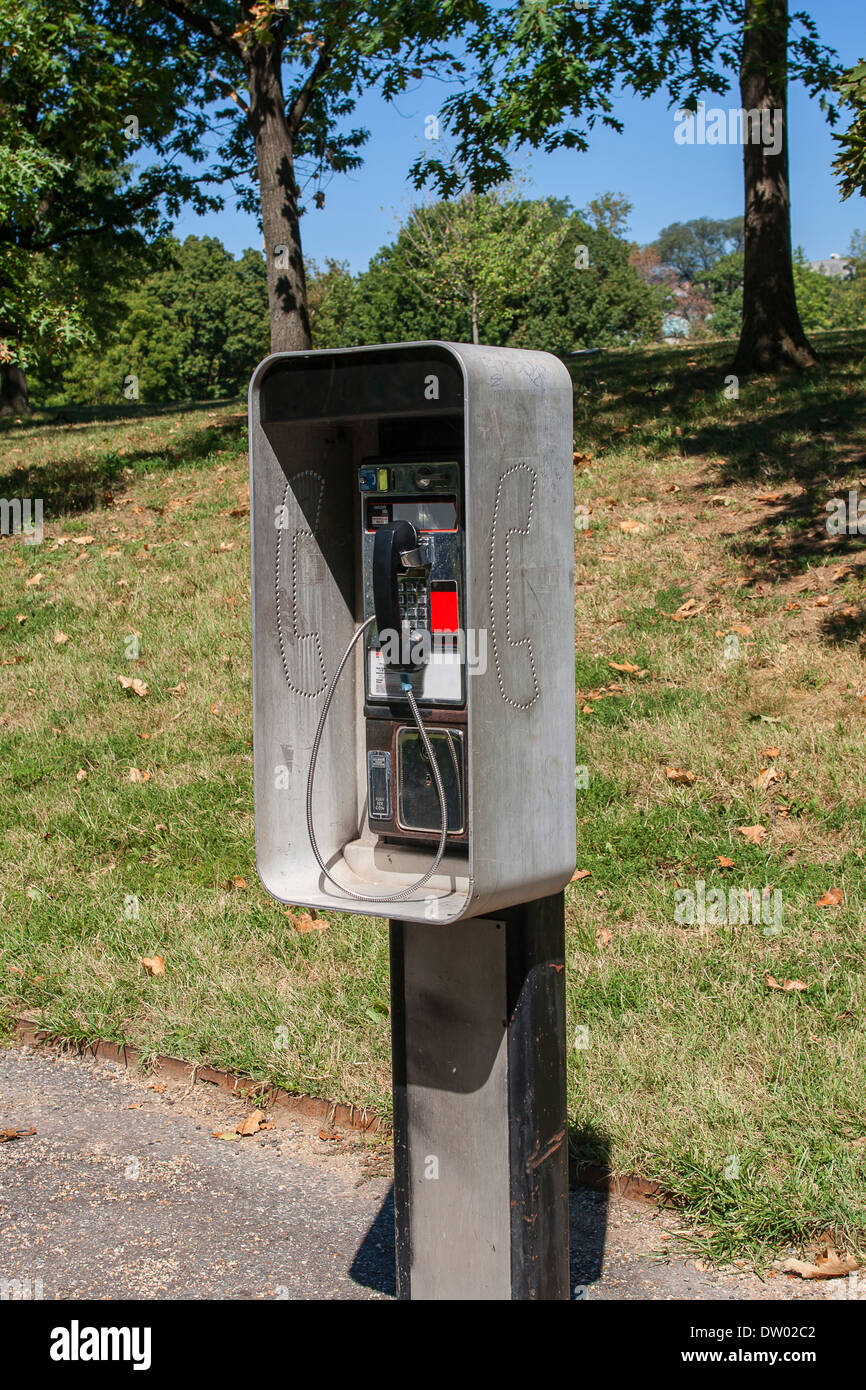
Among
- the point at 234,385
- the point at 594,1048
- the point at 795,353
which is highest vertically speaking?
the point at 234,385

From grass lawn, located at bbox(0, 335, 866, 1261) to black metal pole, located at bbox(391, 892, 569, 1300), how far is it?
2.46 ft

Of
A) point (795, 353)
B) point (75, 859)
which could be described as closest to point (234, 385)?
point (795, 353)

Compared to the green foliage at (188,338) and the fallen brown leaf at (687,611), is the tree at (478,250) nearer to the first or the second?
the green foliage at (188,338)

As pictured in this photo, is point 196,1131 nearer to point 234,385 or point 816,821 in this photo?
point 816,821

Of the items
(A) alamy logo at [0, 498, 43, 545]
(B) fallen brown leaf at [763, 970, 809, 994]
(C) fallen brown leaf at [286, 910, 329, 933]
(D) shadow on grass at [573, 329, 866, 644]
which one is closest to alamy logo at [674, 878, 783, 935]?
(B) fallen brown leaf at [763, 970, 809, 994]

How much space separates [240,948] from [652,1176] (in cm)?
192

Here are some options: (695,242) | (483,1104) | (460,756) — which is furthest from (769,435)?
(695,242)

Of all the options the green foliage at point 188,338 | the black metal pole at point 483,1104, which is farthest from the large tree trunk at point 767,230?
the green foliage at point 188,338

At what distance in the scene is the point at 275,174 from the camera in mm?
12922

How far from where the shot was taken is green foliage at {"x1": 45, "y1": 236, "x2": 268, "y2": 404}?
5134 cm

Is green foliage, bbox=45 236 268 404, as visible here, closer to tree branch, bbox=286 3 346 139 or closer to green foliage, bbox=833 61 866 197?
tree branch, bbox=286 3 346 139

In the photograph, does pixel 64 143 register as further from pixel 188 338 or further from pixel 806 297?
pixel 806 297

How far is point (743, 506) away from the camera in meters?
8.54

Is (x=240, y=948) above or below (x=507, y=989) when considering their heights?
below
